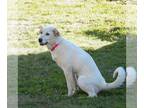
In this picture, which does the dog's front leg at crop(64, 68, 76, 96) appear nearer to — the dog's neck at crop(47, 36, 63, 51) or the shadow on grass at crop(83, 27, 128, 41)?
the dog's neck at crop(47, 36, 63, 51)

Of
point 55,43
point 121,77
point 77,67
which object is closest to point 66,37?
point 55,43

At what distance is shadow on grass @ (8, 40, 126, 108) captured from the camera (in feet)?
11.5

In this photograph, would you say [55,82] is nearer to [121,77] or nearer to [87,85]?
[87,85]

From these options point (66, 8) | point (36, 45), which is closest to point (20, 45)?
point (36, 45)

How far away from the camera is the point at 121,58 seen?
3914 millimetres

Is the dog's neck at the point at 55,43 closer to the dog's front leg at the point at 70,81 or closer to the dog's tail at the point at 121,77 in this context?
the dog's front leg at the point at 70,81

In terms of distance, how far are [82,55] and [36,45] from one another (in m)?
0.42

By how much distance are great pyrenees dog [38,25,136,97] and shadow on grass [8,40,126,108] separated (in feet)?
0.22

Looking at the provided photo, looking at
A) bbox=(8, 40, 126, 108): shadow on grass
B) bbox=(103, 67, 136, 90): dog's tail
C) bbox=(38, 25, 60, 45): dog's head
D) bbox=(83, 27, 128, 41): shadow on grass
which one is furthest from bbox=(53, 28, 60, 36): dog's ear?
bbox=(103, 67, 136, 90): dog's tail

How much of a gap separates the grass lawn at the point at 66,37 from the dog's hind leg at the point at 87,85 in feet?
0.18

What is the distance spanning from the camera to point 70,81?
149 inches

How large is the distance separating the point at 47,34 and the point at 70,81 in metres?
0.47

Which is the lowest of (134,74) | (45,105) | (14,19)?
Answer: (45,105)
